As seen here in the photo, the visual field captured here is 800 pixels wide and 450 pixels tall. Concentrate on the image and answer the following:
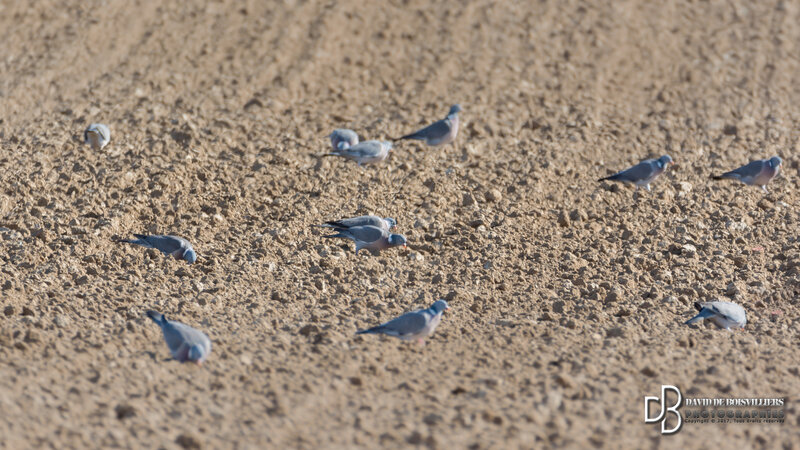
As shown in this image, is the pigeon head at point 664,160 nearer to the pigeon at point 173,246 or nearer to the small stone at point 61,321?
the pigeon at point 173,246

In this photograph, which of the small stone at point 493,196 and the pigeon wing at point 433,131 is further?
the pigeon wing at point 433,131

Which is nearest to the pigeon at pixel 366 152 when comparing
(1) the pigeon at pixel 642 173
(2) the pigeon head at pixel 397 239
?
(2) the pigeon head at pixel 397 239

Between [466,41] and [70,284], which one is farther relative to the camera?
[466,41]

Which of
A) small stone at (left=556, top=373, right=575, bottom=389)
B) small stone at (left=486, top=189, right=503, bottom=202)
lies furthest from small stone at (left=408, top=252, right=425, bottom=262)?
small stone at (left=556, top=373, right=575, bottom=389)

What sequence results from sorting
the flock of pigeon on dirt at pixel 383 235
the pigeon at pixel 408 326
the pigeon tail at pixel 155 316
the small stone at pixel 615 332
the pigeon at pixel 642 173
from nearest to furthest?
the flock of pigeon on dirt at pixel 383 235 < the pigeon tail at pixel 155 316 < the pigeon at pixel 408 326 < the small stone at pixel 615 332 < the pigeon at pixel 642 173

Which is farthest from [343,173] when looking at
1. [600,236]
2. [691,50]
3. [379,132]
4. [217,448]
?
[691,50]

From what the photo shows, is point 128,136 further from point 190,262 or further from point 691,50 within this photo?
point 691,50

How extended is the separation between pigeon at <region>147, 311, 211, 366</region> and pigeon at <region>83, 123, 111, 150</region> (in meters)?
3.20

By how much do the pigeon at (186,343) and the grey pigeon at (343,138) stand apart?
309cm

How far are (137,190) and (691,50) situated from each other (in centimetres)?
680

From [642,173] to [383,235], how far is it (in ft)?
8.70

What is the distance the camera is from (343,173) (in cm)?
796

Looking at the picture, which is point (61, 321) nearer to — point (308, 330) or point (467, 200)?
point (308, 330)

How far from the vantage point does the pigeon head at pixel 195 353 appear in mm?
5164
